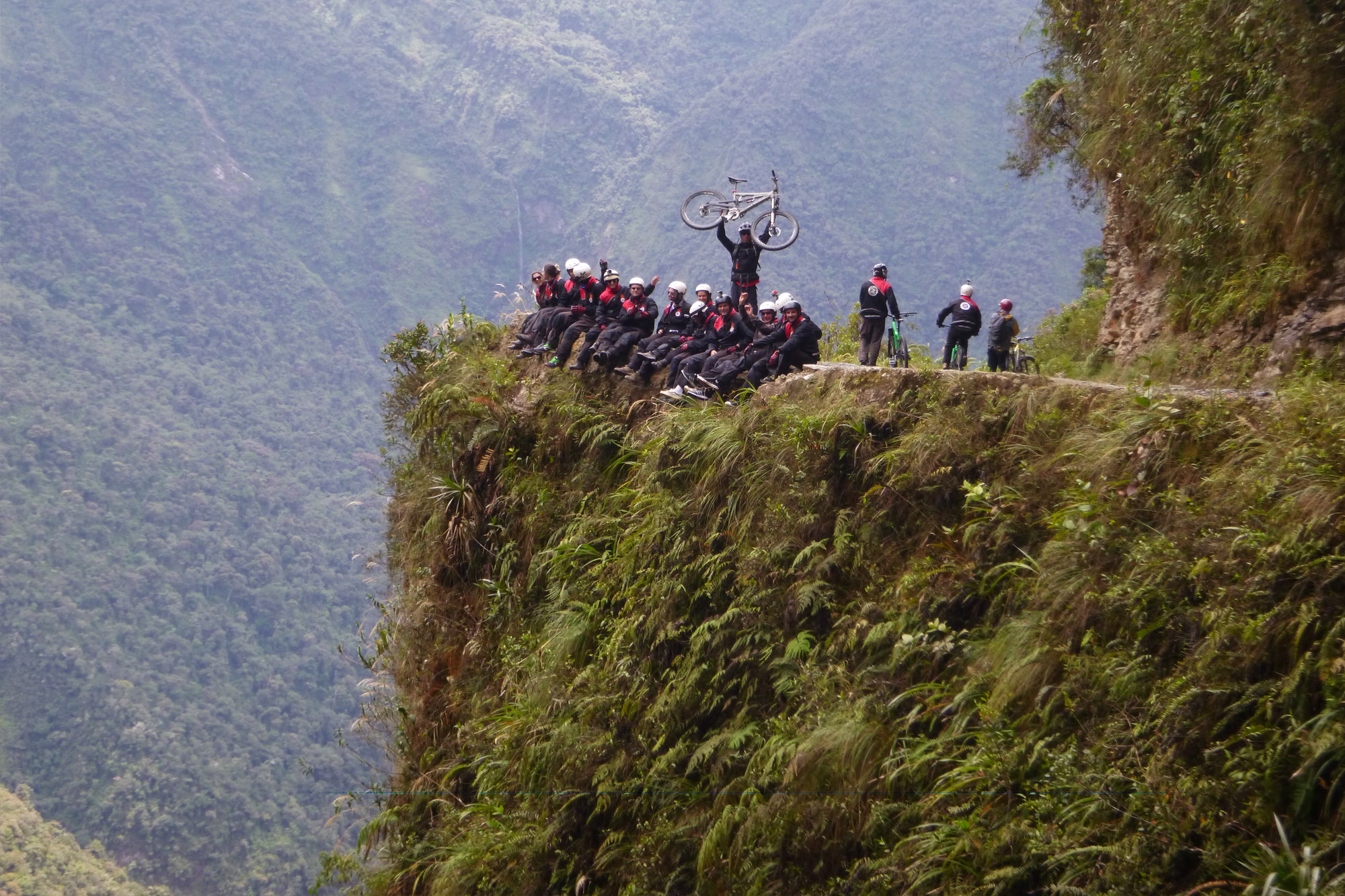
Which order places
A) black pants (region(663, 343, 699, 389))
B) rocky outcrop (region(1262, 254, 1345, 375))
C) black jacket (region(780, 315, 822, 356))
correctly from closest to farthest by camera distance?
rocky outcrop (region(1262, 254, 1345, 375)), black jacket (region(780, 315, 822, 356)), black pants (region(663, 343, 699, 389))

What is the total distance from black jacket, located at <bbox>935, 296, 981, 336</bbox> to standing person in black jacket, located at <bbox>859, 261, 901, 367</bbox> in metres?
1.34

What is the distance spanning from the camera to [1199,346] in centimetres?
1045

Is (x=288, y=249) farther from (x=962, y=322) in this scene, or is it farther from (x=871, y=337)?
(x=871, y=337)

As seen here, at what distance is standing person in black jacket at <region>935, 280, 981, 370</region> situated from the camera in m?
15.3

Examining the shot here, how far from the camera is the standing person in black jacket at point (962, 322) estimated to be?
1526cm

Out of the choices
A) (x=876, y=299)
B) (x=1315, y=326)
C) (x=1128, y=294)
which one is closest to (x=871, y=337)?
(x=876, y=299)

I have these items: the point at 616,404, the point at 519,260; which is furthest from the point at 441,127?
the point at 616,404

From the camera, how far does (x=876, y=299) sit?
46.1 ft

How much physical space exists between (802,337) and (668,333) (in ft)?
7.73

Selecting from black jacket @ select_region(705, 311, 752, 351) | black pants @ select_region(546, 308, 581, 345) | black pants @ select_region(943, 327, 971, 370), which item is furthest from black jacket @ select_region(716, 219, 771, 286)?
black jacket @ select_region(705, 311, 752, 351)

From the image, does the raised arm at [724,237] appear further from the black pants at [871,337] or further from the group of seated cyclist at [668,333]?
the black pants at [871,337]

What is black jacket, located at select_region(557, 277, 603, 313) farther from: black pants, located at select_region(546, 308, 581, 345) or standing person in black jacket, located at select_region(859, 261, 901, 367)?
standing person in black jacket, located at select_region(859, 261, 901, 367)

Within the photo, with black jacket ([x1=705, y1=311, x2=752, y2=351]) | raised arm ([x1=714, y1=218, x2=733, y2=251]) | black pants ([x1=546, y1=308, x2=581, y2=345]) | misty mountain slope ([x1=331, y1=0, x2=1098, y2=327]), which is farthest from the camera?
misty mountain slope ([x1=331, y1=0, x2=1098, y2=327])

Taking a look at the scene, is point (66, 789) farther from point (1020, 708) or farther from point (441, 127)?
point (441, 127)
